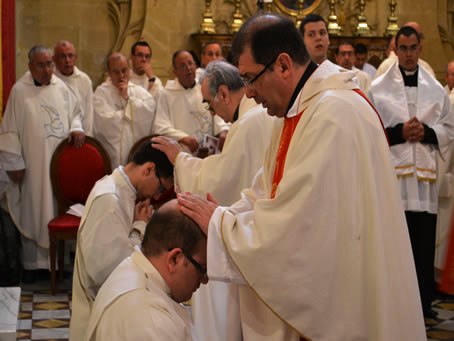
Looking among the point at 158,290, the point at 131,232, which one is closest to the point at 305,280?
the point at 158,290

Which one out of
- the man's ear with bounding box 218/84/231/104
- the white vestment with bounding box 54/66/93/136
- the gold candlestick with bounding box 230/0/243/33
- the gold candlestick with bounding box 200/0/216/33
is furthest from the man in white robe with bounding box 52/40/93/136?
the man's ear with bounding box 218/84/231/104

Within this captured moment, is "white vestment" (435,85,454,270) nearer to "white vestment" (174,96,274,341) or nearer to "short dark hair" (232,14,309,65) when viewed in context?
"white vestment" (174,96,274,341)

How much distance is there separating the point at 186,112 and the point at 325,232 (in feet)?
20.5

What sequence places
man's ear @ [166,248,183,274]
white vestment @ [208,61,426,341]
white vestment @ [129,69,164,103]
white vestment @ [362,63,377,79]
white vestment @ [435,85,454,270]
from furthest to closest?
white vestment @ [362,63,377,79]
white vestment @ [129,69,164,103]
white vestment @ [435,85,454,270]
white vestment @ [208,61,426,341]
man's ear @ [166,248,183,274]

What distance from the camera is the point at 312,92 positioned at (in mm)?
3344

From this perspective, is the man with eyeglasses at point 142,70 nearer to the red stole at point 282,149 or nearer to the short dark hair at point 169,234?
the red stole at point 282,149

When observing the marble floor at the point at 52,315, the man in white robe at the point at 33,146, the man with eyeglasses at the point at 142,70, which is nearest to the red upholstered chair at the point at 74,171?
the man in white robe at the point at 33,146

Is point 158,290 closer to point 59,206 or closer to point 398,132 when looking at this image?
point 398,132

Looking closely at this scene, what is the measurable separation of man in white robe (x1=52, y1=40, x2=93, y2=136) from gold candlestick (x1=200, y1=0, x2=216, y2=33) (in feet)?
11.9

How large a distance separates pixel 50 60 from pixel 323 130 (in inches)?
224

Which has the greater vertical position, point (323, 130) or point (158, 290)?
point (323, 130)

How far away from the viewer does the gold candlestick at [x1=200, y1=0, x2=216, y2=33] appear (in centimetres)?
1270

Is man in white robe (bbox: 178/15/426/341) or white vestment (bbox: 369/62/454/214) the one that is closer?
man in white robe (bbox: 178/15/426/341)

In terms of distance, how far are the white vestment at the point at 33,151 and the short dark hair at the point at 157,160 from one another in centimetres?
378
